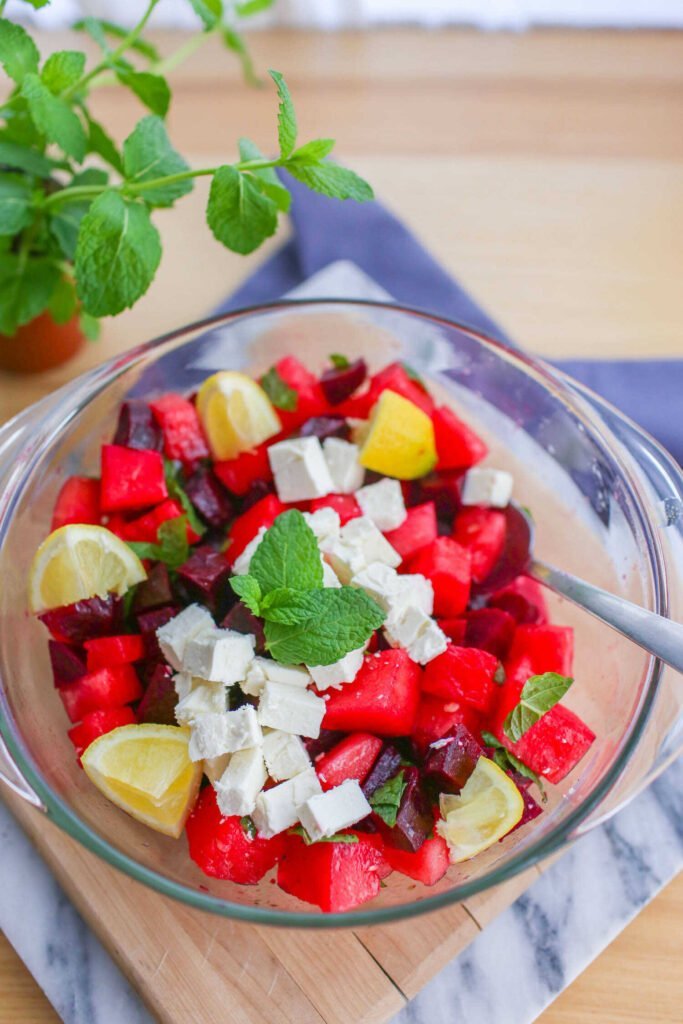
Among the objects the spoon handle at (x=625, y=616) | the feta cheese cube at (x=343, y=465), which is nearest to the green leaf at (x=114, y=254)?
the feta cheese cube at (x=343, y=465)

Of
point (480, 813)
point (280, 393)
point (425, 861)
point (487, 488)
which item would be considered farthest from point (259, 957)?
point (280, 393)

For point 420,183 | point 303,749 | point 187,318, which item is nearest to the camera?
point 303,749

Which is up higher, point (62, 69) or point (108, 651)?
point (62, 69)

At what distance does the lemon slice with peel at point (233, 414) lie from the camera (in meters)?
1.92

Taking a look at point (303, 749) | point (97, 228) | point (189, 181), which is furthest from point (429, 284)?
point (303, 749)

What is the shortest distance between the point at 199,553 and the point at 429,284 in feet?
3.21

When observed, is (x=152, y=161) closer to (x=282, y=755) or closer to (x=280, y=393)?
(x=280, y=393)

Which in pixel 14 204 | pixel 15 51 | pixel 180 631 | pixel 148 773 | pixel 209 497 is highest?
pixel 15 51

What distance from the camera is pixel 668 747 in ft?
4.86

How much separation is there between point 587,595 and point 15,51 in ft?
4.33

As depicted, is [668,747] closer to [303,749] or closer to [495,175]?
[303,749]

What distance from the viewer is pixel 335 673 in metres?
1.61

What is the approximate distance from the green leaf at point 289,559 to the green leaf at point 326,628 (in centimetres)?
4

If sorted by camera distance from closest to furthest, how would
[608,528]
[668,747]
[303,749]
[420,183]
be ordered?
[668,747] → [303,749] → [608,528] → [420,183]
